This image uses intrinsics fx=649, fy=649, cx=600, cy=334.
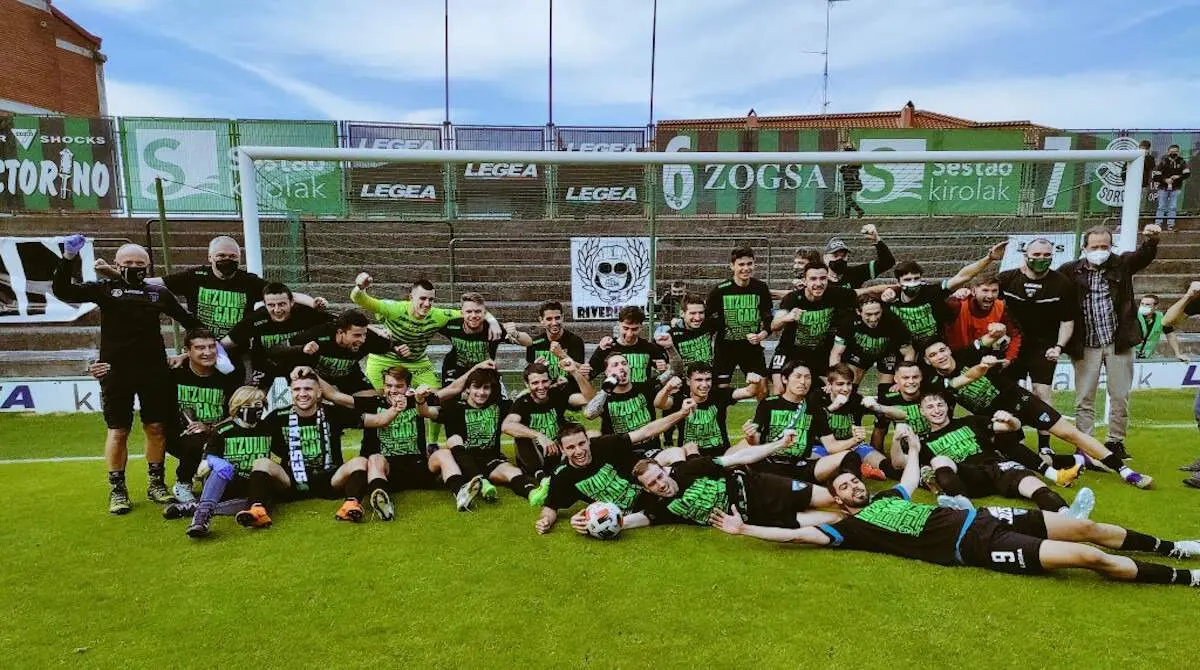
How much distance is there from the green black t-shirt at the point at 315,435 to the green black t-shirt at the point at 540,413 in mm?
1398

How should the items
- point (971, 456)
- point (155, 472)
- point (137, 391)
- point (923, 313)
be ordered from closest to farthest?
point (137, 391) → point (155, 472) → point (971, 456) → point (923, 313)

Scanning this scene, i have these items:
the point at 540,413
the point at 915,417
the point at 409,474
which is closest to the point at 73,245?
the point at 409,474

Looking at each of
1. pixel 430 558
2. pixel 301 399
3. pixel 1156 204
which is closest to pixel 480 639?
pixel 430 558

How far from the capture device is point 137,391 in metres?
5.06

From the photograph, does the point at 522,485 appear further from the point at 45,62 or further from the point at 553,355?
the point at 45,62

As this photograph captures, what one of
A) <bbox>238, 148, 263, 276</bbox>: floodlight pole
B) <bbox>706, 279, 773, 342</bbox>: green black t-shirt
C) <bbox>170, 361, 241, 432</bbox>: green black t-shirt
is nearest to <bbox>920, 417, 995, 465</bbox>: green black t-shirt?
<bbox>706, 279, 773, 342</bbox>: green black t-shirt

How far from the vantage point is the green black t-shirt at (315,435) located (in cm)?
517

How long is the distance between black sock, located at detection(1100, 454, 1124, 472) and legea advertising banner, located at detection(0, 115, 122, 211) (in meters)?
16.1

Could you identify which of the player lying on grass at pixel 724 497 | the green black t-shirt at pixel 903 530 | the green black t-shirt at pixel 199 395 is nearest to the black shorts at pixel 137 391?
the green black t-shirt at pixel 199 395

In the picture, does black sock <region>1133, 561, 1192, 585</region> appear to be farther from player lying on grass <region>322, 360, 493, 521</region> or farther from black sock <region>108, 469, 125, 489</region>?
black sock <region>108, 469, 125, 489</region>

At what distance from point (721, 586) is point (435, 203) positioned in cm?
897

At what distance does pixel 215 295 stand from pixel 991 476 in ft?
Result: 21.6

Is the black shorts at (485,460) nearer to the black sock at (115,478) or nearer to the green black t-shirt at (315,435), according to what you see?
the green black t-shirt at (315,435)

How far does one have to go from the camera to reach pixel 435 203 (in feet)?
36.6
